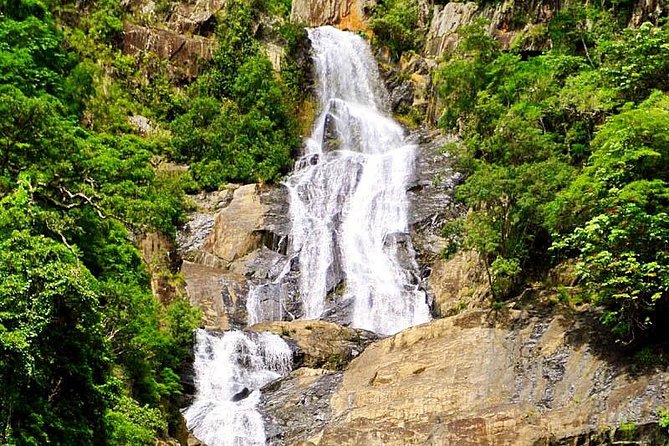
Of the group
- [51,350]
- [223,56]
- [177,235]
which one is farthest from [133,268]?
[223,56]

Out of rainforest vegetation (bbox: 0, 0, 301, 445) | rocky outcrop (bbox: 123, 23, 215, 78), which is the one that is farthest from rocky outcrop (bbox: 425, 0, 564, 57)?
rocky outcrop (bbox: 123, 23, 215, 78)

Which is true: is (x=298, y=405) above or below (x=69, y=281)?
below

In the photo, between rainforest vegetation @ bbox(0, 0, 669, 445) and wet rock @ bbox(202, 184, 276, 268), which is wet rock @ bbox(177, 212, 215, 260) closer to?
wet rock @ bbox(202, 184, 276, 268)

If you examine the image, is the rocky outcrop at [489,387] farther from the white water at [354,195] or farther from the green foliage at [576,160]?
the white water at [354,195]

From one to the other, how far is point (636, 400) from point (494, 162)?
11346mm

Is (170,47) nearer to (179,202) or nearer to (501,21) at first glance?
(179,202)

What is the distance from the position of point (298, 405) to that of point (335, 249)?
11.5m

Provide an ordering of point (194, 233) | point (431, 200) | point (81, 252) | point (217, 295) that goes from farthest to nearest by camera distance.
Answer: point (194, 233), point (431, 200), point (217, 295), point (81, 252)

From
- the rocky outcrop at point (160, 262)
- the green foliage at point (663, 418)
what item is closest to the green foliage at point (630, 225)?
the green foliage at point (663, 418)

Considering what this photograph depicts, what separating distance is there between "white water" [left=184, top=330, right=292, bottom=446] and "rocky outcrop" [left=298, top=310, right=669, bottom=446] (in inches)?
122

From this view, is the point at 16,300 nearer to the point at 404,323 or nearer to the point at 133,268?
the point at 133,268

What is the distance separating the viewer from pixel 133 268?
66.8 feet

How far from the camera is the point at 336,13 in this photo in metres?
49.8

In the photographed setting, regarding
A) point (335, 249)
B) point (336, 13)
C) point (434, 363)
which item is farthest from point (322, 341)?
point (336, 13)
